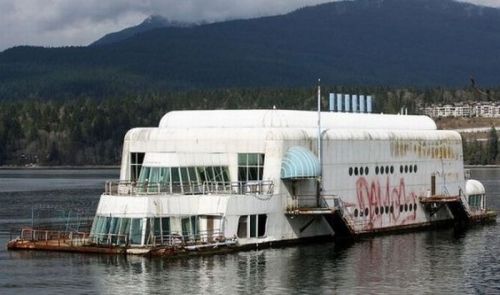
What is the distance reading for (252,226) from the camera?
72.5 metres

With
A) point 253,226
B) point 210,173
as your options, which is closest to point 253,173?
point 210,173

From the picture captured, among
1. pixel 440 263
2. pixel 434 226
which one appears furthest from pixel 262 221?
pixel 434 226

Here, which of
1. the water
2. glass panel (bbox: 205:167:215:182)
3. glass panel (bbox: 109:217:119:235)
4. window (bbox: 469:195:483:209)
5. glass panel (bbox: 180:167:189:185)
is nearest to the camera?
the water

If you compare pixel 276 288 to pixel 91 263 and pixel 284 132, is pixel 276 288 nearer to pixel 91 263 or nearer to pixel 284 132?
pixel 91 263

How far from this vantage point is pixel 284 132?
75.1m

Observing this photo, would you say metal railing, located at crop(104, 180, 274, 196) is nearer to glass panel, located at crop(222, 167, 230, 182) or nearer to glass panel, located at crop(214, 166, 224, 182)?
glass panel, located at crop(214, 166, 224, 182)

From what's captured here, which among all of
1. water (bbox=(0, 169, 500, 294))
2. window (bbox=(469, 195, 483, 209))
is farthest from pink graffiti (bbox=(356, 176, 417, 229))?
window (bbox=(469, 195, 483, 209))

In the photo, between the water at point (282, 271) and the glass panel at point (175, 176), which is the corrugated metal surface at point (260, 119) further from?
the water at point (282, 271)

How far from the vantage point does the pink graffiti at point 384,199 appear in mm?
82750

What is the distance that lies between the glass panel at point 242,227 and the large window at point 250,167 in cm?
415

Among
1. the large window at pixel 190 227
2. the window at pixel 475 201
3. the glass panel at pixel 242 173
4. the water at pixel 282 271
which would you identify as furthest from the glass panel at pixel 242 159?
the window at pixel 475 201

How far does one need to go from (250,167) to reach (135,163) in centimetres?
858

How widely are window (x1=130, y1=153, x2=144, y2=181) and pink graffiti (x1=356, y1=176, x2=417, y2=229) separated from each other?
1616 centimetres

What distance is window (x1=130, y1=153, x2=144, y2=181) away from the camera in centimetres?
7806
